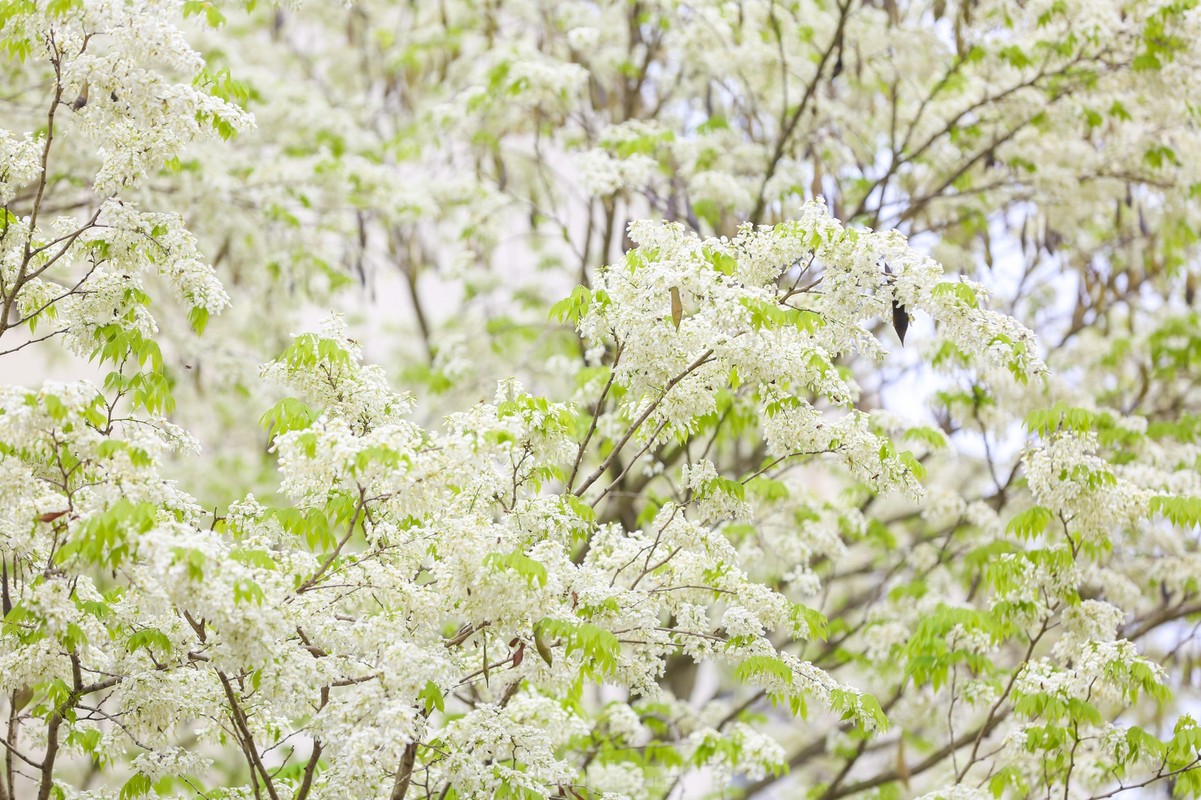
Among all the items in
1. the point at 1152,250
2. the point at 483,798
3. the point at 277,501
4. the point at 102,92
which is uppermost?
the point at 1152,250

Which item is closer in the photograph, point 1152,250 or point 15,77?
point 15,77

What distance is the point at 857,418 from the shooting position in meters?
4.80

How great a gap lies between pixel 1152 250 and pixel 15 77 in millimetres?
8616

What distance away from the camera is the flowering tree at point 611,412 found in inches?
165

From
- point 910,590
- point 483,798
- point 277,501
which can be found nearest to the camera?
point 483,798

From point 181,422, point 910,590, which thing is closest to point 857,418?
point 910,590

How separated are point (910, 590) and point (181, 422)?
7.94 m

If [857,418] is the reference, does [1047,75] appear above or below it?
above

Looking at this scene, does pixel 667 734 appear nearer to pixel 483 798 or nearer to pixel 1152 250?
pixel 483 798

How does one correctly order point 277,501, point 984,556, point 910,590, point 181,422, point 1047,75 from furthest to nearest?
1. point 181,422
2. point 277,501
3. point 1047,75
4. point 910,590
5. point 984,556

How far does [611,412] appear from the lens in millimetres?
7043

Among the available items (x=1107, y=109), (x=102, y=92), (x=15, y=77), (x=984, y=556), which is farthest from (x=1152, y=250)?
(x=15, y=77)

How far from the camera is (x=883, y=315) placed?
179 inches

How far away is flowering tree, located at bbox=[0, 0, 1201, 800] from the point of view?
419 centimetres
